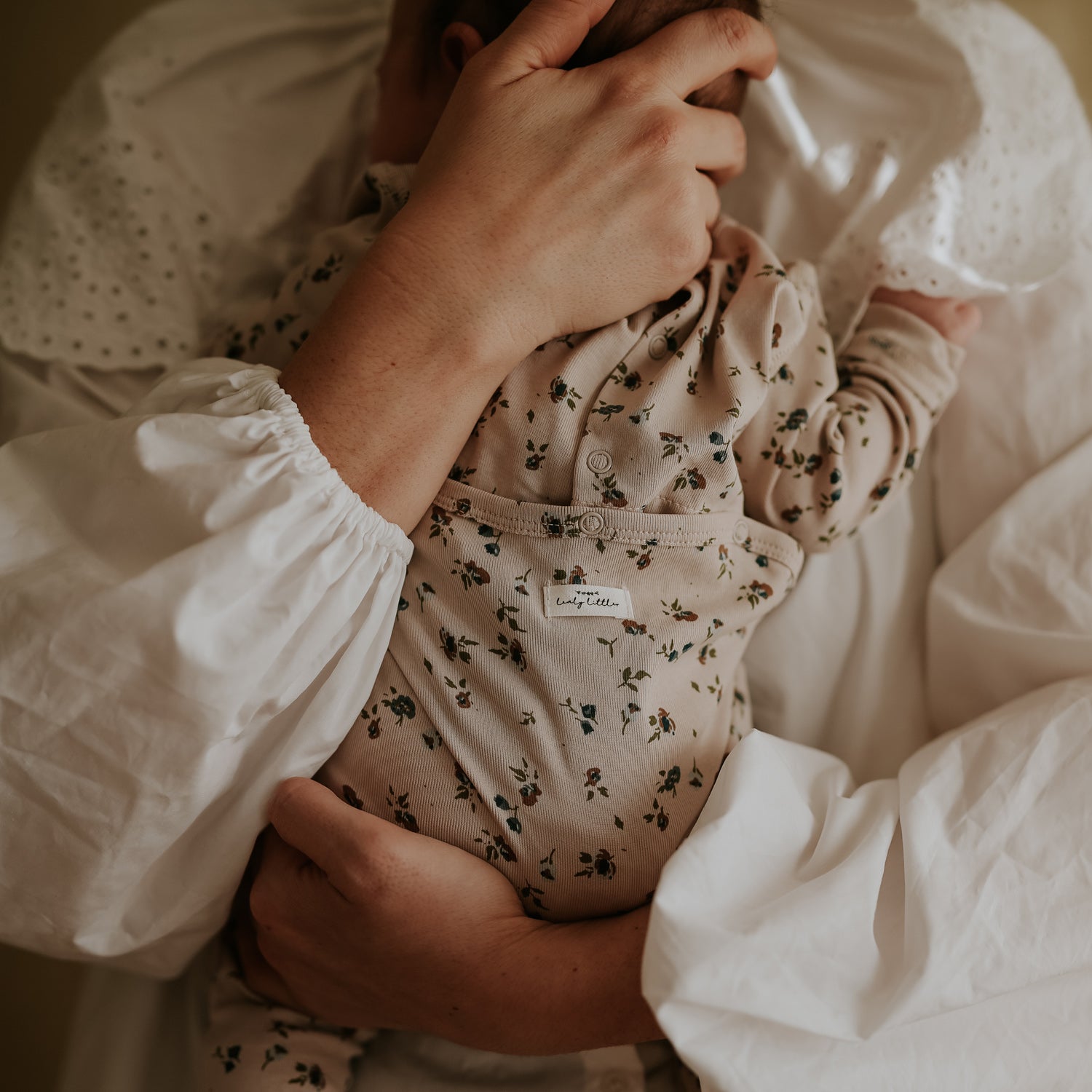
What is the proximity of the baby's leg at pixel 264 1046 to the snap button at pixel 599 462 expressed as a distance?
0.54m

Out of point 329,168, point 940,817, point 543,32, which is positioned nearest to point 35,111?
point 329,168

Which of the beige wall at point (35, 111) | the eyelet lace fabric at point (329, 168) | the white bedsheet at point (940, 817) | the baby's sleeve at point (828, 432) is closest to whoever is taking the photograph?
the white bedsheet at point (940, 817)

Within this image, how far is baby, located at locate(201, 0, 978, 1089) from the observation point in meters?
0.71

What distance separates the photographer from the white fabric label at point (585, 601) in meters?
0.71

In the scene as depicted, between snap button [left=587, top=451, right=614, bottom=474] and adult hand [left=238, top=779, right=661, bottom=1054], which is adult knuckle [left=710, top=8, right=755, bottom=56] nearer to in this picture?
snap button [left=587, top=451, right=614, bottom=474]

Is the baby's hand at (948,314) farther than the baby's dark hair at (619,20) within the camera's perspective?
Yes

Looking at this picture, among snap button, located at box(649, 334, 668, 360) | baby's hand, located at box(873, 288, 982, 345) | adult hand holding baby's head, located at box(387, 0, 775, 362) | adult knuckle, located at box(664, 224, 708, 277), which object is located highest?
adult hand holding baby's head, located at box(387, 0, 775, 362)

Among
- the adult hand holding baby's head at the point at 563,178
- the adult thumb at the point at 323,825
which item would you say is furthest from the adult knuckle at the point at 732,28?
the adult thumb at the point at 323,825

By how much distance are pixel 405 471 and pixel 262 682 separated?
0.19 m

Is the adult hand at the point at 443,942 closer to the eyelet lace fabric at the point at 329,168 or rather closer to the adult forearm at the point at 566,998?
the adult forearm at the point at 566,998

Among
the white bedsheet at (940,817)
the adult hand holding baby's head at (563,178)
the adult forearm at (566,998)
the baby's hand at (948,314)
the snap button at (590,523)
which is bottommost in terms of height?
the adult forearm at (566,998)

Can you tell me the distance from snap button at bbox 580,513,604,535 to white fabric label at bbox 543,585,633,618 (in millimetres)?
44

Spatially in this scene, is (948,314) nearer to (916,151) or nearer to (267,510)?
(916,151)

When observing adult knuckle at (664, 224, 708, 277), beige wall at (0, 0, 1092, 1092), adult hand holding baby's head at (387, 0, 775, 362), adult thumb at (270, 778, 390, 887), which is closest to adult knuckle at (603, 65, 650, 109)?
adult hand holding baby's head at (387, 0, 775, 362)
